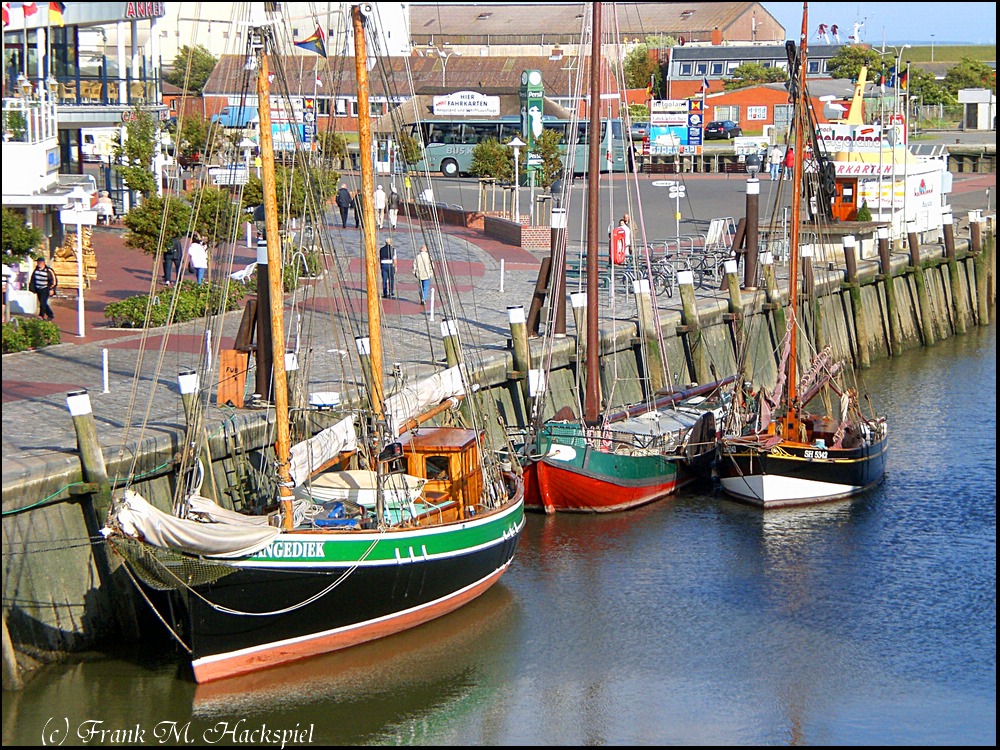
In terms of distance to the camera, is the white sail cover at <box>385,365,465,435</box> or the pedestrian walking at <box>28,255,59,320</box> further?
the pedestrian walking at <box>28,255,59,320</box>

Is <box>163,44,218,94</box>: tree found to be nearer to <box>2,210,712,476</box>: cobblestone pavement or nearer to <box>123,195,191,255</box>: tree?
<box>2,210,712,476</box>: cobblestone pavement

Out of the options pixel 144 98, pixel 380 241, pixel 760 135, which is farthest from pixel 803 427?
pixel 760 135

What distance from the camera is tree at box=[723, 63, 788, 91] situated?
90.5m

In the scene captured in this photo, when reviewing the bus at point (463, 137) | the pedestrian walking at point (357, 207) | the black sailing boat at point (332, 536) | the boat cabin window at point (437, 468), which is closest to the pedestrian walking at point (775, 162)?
the bus at point (463, 137)

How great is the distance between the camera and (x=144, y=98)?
53031 mm

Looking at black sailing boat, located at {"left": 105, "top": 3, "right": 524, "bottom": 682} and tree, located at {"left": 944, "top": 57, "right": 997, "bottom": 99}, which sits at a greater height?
tree, located at {"left": 944, "top": 57, "right": 997, "bottom": 99}

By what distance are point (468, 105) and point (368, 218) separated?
52088 millimetres

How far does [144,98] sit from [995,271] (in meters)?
30.4

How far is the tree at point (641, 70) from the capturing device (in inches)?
3812

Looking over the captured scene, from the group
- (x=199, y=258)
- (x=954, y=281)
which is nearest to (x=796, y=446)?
(x=199, y=258)

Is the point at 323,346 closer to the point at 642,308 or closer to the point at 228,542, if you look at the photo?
the point at 642,308

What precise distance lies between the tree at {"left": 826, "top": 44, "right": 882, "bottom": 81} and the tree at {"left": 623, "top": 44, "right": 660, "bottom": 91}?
36.7 feet

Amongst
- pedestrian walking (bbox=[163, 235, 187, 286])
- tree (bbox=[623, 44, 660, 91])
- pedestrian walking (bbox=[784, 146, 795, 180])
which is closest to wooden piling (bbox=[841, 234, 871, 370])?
pedestrian walking (bbox=[784, 146, 795, 180])

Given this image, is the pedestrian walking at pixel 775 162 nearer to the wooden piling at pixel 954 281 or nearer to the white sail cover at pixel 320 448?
the wooden piling at pixel 954 281
